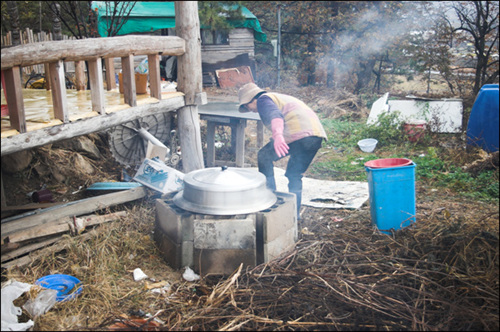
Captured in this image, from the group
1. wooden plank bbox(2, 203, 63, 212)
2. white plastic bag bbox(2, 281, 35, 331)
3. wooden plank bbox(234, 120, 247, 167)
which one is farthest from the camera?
wooden plank bbox(234, 120, 247, 167)

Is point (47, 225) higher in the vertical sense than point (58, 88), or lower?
lower

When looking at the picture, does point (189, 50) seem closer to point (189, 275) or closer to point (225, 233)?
point (225, 233)

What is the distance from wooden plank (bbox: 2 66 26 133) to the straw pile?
1.38 meters

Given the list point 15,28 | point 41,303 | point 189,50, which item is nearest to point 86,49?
point 189,50

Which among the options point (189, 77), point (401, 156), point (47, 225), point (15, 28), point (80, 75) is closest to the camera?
point (47, 225)

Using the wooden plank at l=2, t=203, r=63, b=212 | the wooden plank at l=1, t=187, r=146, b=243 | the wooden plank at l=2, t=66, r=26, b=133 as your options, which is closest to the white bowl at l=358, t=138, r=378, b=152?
the wooden plank at l=1, t=187, r=146, b=243

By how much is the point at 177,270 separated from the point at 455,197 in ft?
13.6

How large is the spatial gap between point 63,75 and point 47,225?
1530 mm

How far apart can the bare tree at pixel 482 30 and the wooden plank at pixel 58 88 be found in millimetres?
10247

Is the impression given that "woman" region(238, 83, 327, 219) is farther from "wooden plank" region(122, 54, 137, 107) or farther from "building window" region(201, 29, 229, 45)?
"building window" region(201, 29, 229, 45)

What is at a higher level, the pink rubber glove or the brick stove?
the pink rubber glove

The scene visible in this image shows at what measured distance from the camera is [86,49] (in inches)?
156

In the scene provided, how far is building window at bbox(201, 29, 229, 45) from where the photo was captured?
18422mm

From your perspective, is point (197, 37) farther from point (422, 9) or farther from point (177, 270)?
point (422, 9)
